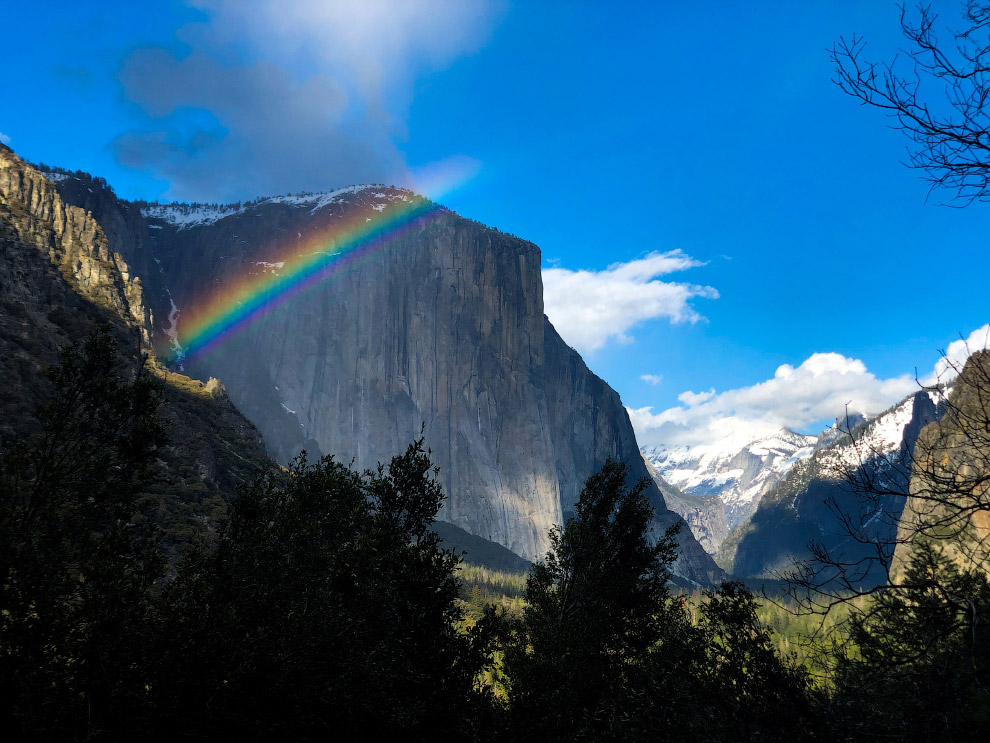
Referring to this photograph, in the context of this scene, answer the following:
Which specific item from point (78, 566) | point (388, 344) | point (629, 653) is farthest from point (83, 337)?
point (388, 344)

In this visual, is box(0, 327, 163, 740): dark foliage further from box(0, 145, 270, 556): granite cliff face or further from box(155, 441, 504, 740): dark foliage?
box(0, 145, 270, 556): granite cliff face

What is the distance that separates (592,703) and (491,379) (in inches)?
6356

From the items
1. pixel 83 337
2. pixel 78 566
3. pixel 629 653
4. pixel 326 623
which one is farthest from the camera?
pixel 83 337

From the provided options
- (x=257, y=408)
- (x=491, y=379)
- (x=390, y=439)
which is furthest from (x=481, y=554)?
(x=257, y=408)

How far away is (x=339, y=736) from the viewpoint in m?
12.4

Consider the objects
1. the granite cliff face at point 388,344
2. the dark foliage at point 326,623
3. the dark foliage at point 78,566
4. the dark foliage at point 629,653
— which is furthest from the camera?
the granite cliff face at point 388,344

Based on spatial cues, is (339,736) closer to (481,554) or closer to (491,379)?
(481,554)

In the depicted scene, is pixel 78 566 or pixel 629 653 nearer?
pixel 78 566

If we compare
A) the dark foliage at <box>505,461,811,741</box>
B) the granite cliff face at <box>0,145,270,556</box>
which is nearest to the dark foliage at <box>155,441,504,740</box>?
the dark foliage at <box>505,461,811,741</box>

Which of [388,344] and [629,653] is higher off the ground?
[388,344]

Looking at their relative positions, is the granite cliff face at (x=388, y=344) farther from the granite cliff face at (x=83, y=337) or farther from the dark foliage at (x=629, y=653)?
the dark foliage at (x=629, y=653)

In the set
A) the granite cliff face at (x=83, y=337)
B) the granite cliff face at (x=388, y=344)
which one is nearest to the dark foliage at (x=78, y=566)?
the granite cliff face at (x=83, y=337)

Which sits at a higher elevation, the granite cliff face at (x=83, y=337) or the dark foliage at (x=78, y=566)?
the granite cliff face at (x=83, y=337)

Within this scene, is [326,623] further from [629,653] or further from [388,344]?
[388,344]
